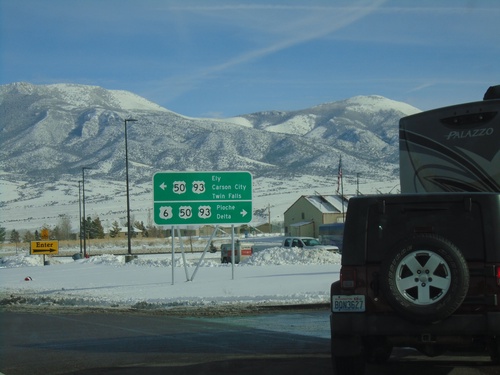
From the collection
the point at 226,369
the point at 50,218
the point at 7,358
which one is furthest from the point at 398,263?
the point at 50,218

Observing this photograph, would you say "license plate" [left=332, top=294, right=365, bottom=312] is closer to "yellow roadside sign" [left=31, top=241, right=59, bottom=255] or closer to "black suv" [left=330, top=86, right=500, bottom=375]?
"black suv" [left=330, top=86, right=500, bottom=375]

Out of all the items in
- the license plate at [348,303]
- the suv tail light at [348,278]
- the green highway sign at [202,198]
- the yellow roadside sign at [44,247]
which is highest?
the green highway sign at [202,198]

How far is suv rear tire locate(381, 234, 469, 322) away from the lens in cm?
781

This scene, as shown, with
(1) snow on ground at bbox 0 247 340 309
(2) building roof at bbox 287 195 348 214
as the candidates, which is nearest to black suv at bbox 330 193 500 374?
(1) snow on ground at bbox 0 247 340 309

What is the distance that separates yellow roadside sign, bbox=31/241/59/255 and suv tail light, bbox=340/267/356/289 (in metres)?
41.3

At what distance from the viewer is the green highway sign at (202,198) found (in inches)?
1037

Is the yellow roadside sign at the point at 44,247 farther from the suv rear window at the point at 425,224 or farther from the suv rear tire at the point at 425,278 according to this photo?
the suv rear tire at the point at 425,278

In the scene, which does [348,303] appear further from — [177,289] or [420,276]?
[177,289]

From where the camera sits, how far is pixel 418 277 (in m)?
7.91

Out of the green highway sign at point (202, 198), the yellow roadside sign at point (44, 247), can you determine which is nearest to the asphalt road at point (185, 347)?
the green highway sign at point (202, 198)

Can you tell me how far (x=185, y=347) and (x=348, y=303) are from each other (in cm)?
455

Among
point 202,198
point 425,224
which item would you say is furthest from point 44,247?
point 425,224

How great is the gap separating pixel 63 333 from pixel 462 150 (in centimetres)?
765

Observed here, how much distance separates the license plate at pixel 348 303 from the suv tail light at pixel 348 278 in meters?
0.11
